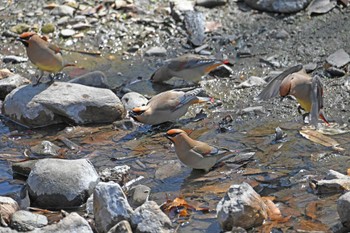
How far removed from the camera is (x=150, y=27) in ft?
37.1

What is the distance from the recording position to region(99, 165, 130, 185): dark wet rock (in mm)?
7551

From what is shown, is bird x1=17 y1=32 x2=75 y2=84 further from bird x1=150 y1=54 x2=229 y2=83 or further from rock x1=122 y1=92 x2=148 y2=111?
bird x1=150 y1=54 x2=229 y2=83

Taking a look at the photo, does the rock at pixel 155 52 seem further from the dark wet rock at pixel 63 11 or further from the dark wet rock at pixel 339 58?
the dark wet rock at pixel 339 58

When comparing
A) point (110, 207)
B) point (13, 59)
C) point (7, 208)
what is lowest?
point (13, 59)

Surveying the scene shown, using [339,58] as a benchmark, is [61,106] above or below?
below

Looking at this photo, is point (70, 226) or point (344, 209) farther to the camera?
point (70, 226)

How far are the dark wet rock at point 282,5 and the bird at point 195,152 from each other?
394 centimetres

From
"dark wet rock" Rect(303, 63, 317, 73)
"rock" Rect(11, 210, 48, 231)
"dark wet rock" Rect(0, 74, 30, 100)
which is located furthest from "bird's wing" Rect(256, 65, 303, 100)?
"dark wet rock" Rect(0, 74, 30, 100)

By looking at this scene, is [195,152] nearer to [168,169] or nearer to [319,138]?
[168,169]

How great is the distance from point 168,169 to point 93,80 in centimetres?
235

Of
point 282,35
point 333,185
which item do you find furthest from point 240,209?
point 282,35

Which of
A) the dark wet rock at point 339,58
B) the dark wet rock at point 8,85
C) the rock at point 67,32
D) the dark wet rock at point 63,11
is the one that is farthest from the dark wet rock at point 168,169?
the dark wet rock at point 63,11

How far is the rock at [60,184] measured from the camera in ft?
23.7

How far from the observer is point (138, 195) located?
7211mm
